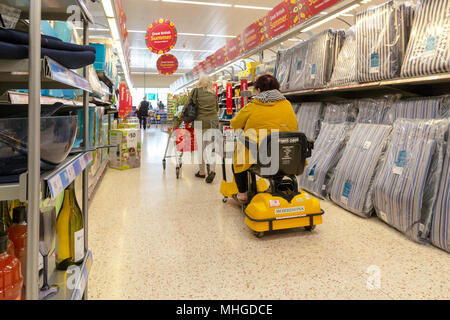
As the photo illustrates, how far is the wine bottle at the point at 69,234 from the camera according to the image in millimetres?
1395

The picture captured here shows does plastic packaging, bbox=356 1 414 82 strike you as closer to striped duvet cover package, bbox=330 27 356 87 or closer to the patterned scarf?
striped duvet cover package, bbox=330 27 356 87

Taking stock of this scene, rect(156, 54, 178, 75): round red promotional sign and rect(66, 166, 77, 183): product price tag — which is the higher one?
rect(156, 54, 178, 75): round red promotional sign

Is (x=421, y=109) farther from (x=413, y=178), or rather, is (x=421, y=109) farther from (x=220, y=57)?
(x=220, y=57)

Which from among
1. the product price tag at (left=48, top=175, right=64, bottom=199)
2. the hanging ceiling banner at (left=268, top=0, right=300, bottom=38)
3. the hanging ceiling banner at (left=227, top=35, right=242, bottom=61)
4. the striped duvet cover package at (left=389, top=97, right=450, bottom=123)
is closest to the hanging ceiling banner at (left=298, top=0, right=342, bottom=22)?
the hanging ceiling banner at (left=268, top=0, right=300, bottom=38)

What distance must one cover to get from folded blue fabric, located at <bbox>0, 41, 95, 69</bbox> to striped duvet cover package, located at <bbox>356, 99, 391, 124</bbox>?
3.17m

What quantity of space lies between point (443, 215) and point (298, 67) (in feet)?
10.2

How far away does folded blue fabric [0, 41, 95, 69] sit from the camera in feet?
2.41

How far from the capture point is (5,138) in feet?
2.69

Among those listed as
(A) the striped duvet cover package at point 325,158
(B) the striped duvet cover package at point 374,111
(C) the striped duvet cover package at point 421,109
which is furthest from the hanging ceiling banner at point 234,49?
(C) the striped duvet cover package at point 421,109

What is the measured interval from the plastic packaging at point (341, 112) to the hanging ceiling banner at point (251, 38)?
3.75m

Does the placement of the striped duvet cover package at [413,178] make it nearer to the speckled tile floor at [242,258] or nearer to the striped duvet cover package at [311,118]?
the speckled tile floor at [242,258]

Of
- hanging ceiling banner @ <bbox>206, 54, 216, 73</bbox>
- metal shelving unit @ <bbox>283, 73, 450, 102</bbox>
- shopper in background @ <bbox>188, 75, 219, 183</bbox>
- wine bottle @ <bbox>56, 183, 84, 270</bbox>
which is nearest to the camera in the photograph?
wine bottle @ <bbox>56, 183, 84, 270</bbox>
